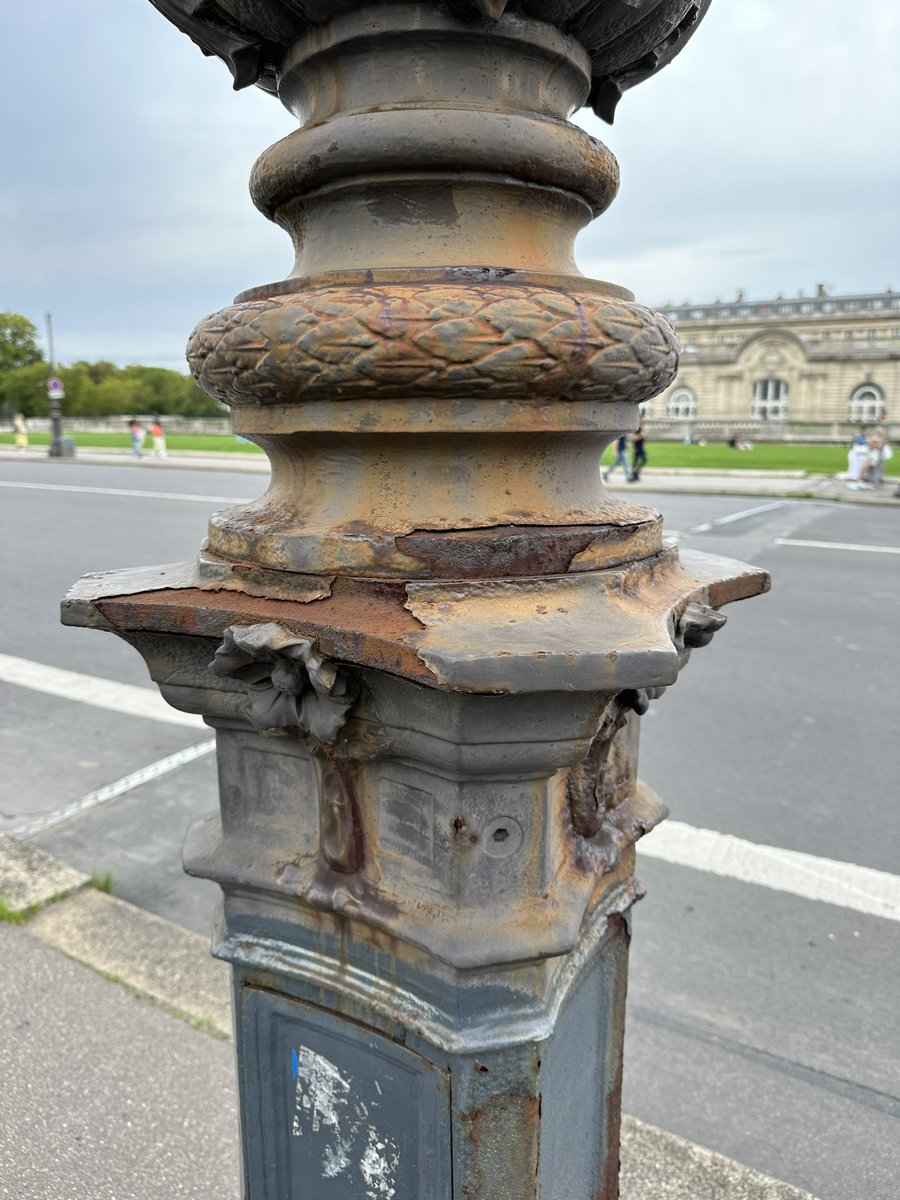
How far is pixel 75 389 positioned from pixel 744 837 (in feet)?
223

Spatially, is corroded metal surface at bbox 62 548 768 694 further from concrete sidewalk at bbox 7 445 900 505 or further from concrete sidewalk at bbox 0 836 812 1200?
concrete sidewalk at bbox 7 445 900 505

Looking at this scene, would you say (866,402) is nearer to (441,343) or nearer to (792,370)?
(792,370)

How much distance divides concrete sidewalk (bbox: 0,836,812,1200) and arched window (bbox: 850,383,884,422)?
200 ft

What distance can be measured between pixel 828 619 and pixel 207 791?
5384 millimetres

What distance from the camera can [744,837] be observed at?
377cm

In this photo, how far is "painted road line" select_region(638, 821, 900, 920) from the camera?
10.9ft

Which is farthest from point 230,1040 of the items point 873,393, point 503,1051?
point 873,393

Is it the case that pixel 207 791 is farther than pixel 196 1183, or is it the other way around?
pixel 207 791

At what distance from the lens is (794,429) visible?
43531 mm

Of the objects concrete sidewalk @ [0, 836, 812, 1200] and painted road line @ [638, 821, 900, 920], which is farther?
painted road line @ [638, 821, 900, 920]

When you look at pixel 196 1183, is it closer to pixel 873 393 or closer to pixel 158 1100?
pixel 158 1100

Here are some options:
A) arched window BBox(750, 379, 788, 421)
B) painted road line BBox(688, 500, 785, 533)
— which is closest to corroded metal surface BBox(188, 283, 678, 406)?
painted road line BBox(688, 500, 785, 533)

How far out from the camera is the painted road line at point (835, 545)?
1075cm

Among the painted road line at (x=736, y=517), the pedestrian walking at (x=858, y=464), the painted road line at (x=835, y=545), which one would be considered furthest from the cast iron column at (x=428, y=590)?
the pedestrian walking at (x=858, y=464)
